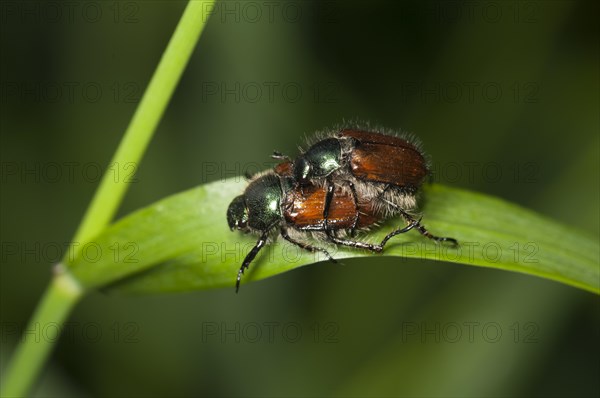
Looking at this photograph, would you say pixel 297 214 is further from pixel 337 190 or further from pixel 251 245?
pixel 251 245

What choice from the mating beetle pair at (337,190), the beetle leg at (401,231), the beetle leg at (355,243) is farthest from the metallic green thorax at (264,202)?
the beetle leg at (401,231)

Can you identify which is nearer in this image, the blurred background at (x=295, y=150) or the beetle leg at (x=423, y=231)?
the beetle leg at (x=423, y=231)

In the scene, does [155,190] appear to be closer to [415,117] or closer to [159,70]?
[415,117]

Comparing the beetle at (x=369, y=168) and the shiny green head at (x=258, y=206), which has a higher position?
the beetle at (x=369, y=168)

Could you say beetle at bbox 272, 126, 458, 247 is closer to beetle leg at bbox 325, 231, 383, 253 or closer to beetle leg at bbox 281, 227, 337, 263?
beetle leg at bbox 325, 231, 383, 253

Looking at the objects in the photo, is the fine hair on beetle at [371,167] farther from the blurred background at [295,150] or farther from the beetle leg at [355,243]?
the blurred background at [295,150]

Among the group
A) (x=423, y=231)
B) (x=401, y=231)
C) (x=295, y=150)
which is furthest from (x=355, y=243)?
(x=295, y=150)

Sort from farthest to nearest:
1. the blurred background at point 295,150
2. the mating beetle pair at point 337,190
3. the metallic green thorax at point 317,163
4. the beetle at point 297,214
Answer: the blurred background at point 295,150
the metallic green thorax at point 317,163
the mating beetle pair at point 337,190
the beetle at point 297,214

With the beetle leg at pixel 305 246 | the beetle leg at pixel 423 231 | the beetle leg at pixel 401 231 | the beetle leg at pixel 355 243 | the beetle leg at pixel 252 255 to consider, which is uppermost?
the beetle leg at pixel 423 231
